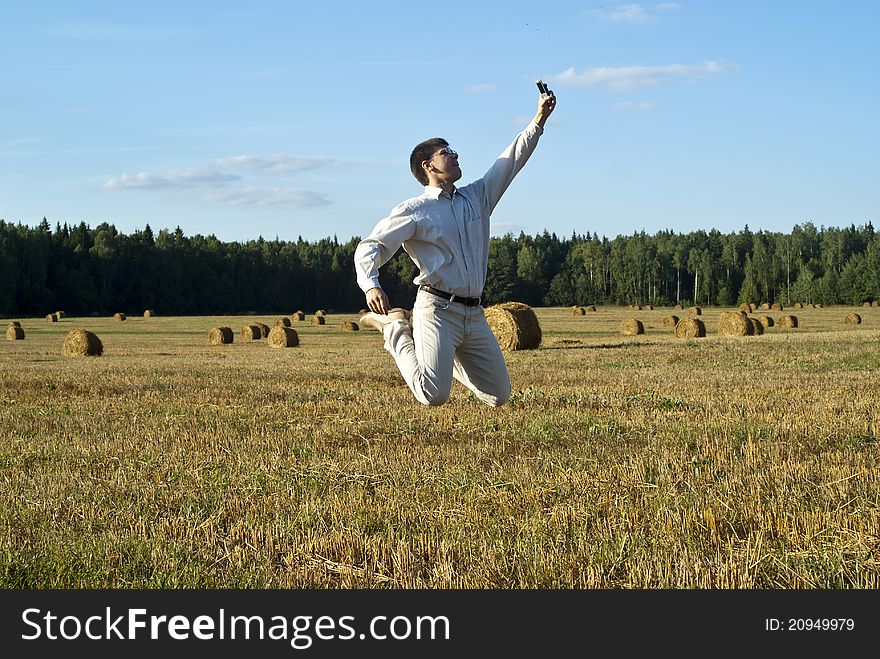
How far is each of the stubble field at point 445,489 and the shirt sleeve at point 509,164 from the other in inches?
87.6

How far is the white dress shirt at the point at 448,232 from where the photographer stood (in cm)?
798

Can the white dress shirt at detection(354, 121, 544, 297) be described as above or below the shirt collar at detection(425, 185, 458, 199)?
below

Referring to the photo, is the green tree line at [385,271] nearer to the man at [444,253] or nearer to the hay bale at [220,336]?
the hay bale at [220,336]

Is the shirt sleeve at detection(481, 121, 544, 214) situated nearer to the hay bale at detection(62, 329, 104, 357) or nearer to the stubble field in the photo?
the stubble field

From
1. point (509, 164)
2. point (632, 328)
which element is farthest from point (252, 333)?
point (509, 164)

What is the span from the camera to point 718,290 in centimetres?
13225

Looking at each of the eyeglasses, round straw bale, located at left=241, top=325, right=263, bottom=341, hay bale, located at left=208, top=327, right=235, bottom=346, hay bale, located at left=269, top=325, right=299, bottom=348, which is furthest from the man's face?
round straw bale, located at left=241, top=325, right=263, bottom=341

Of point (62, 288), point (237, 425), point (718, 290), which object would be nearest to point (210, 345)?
point (237, 425)

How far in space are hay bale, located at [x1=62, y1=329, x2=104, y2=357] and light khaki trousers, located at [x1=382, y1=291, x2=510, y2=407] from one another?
25966 mm

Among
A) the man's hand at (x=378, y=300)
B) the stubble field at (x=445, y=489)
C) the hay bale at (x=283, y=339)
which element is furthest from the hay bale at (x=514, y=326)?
the man's hand at (x=378, y=300)

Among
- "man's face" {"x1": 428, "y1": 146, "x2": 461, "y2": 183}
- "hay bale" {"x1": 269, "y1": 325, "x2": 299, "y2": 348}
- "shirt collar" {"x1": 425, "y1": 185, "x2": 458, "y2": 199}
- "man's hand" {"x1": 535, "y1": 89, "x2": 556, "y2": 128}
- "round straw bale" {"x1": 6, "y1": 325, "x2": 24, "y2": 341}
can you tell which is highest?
"man's hand" {"x1": 535, "y1": 89, "x2": 556, "y2": 128}

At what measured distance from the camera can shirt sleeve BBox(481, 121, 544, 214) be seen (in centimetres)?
846

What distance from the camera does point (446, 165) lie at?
8156 mm

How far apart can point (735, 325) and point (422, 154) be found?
103 ft
